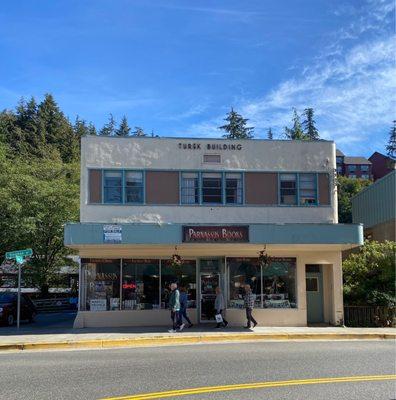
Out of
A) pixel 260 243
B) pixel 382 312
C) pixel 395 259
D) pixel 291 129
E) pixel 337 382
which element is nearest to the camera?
pixel 337 382

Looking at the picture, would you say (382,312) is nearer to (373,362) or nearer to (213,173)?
(213,173)

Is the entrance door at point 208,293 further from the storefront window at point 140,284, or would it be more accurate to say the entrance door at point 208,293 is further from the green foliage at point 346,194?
the green foliage at point 346,194

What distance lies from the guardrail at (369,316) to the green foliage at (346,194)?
5343 centimetres

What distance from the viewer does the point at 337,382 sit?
9500 millimetres

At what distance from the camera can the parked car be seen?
882 inches

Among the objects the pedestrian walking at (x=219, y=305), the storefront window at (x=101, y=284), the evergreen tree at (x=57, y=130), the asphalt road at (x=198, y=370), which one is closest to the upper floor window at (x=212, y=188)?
the pedestrian walking at (x=219, y=305)

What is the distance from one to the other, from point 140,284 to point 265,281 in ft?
16.1

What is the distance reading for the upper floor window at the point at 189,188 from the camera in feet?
70.8

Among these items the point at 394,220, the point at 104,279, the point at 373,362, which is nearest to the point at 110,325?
the point at 104,279

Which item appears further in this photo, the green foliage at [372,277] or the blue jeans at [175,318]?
the green foliage at [372,277]

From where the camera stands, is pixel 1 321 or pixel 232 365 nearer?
pixel 232 365

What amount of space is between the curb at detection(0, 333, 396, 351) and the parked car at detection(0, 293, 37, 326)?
747 centimetres

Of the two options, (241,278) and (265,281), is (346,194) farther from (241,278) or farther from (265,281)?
(241,278)

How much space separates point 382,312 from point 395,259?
2600 mm
